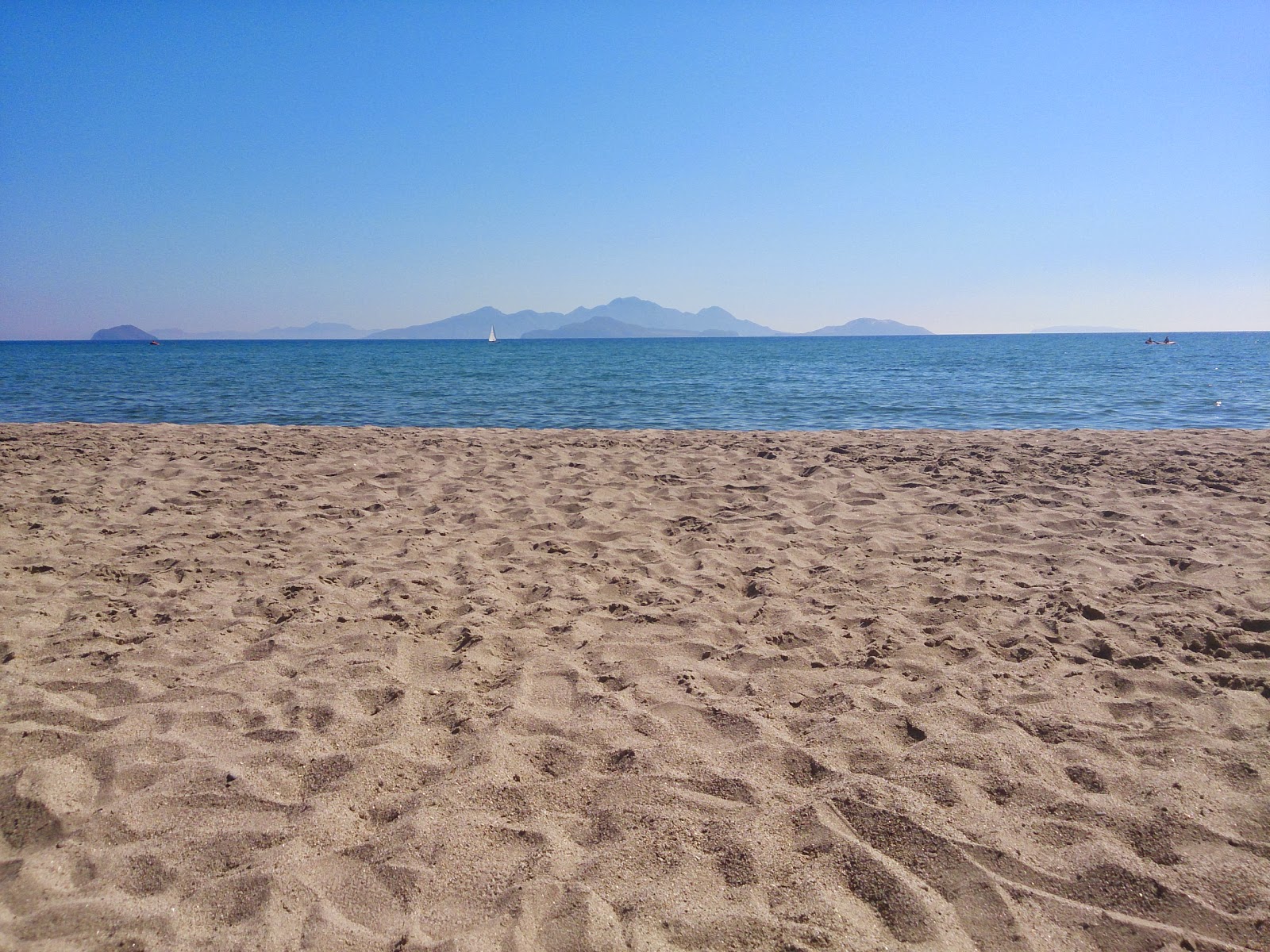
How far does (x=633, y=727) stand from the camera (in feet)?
10.7

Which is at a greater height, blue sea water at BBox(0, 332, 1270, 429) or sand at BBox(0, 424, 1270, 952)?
blue sea water at BBox(0, 332, 1270, 429)

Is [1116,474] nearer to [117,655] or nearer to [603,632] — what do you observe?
[603,632]

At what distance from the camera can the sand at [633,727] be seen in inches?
90.1

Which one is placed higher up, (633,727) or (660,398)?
(660,398)

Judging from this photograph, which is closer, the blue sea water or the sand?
the sand

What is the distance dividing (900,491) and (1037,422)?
1001 centimetres

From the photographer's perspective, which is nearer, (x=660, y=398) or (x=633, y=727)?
(x=633, y=727)

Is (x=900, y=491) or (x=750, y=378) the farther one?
(x=750, y=378)

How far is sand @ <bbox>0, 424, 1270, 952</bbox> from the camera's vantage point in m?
2.29

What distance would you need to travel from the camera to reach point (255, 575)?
495 centimetres

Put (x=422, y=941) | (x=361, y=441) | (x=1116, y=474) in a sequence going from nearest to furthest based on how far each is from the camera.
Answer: (x=422, y=941) < (x=1116, y=474) < (x=361, y=441)

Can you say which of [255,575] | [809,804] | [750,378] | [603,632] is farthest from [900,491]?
[750,378]

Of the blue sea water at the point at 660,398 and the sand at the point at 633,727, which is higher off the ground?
the blue sea water at the point at 660,398

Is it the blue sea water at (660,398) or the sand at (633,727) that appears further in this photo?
the blue sea water at (660,398)
